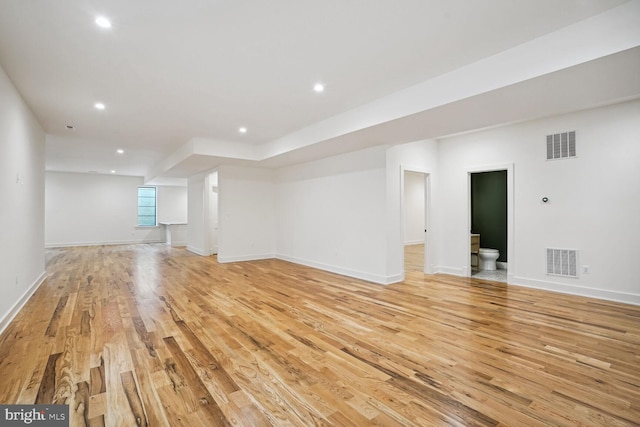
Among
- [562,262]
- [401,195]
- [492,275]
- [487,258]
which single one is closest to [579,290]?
[562,262]

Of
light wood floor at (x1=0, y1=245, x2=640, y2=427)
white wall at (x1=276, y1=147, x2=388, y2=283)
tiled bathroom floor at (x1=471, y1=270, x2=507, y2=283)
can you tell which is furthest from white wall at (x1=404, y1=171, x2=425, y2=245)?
light wood floor at (x1=0, y1=245, x2=640, y2=427)

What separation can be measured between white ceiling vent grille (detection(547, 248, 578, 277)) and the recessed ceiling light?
6.15 meters

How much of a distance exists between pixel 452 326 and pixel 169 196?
12.8 metres

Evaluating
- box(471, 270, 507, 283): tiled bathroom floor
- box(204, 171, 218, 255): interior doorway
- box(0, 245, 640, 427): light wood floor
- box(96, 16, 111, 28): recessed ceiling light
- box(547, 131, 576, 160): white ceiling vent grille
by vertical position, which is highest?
box(96, 16, 111, 28): recessed ceiling light

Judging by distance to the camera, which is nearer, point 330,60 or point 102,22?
point 102,22

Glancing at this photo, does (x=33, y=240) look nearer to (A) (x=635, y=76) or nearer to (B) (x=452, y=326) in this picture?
(B) (x=452, y=326)

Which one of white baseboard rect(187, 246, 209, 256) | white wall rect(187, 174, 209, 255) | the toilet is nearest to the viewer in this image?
the toilet

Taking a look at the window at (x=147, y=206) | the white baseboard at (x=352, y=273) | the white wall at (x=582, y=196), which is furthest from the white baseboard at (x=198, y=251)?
the white wall at (x=582, y=196)

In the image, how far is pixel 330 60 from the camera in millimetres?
3010

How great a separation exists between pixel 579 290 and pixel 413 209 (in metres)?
6.76

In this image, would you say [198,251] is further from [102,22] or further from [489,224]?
[489,224]

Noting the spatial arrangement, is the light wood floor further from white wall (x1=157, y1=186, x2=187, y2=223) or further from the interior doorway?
white wall (x1=157, y1=186, x2=187, y2=223)

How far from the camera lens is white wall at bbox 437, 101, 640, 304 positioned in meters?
3.99

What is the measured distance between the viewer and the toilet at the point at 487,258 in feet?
20.2
